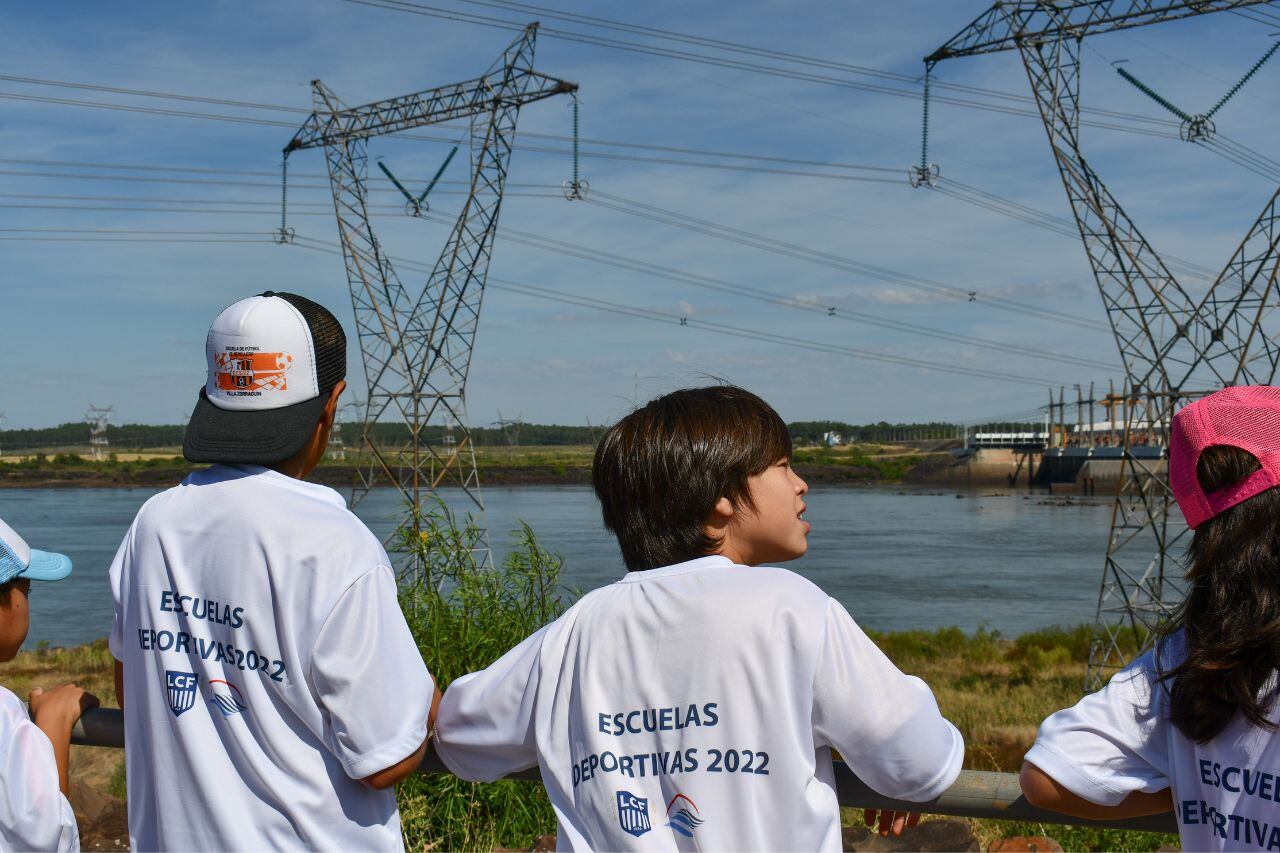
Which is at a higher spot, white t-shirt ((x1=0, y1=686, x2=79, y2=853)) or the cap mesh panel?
the cap mesh panel

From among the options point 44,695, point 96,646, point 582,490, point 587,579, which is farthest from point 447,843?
point 582,490

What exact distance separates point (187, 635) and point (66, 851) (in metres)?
0.41

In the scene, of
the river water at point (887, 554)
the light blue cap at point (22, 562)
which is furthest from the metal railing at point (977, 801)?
the river water at point (887, 554)

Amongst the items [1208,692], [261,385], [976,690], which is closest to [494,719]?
[261,385]

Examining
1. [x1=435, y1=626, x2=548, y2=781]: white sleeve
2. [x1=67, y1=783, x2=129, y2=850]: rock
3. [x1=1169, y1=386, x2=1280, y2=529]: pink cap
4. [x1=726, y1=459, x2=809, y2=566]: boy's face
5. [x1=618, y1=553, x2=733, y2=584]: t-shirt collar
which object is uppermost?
[x1=1169, y1=386, x2=1280, y2=529]: pink cap

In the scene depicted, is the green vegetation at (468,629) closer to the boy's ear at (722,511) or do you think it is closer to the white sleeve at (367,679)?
the white sleeve at (367,679)

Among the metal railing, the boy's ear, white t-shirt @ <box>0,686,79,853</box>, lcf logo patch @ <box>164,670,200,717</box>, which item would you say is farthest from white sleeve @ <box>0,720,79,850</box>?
the metal railing

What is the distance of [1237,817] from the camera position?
1.59 metres

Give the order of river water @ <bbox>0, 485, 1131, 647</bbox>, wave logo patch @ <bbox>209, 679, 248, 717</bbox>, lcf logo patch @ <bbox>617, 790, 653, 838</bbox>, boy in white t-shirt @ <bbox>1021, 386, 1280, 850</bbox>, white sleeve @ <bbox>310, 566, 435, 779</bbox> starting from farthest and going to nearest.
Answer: river water @ <bbox>0, 485, 1131, 647</bbox>, wave logo patch @ <bbox>209, 679, 248, 717</bbox>, white sleeve @ <bbox>310, 566, 435, 779</bbox>, lcf logo patch @ <bbox>617, 790, 653, 838</bbox>, boy in white t-shirt @ <bbox>1021, 386, 1280, 850</bbox>

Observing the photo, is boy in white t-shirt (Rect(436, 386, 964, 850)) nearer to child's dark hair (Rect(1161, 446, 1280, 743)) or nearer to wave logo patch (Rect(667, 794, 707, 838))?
wave logo patch (Rect(667, 794, 707, 838))

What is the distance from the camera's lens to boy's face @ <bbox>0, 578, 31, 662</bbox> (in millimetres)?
2094

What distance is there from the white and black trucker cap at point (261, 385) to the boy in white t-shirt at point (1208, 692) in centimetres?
129

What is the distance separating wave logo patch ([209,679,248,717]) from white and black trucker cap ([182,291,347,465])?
0.36 meters

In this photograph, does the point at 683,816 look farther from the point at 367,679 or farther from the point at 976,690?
the point at 976,690
